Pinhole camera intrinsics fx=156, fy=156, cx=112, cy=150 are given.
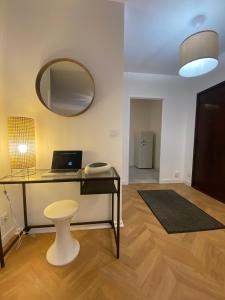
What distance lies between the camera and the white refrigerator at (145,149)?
5.47 meters

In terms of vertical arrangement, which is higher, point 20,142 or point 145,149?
point 20,142

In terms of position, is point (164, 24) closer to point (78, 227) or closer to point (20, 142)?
point (20, 142)

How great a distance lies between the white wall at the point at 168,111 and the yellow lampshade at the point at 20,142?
7.83ft

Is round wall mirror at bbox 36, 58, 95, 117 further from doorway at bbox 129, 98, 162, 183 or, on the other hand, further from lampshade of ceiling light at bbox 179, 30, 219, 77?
doorway at bbox 129, 98, 162, 183

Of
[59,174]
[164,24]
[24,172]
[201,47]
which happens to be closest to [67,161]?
[59,174]

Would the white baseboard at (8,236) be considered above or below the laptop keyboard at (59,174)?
below

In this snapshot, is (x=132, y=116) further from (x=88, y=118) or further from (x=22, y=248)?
(x=22, y=248)

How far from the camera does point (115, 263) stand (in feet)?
4.77

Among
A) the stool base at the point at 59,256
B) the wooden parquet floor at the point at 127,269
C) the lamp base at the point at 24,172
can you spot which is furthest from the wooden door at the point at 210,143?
the lamp base at the point at 24,172

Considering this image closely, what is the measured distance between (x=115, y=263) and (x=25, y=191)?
4.23 feet

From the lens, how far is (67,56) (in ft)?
5.79

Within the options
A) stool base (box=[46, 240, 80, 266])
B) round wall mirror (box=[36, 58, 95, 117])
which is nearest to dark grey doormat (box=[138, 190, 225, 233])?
stool base (box=[46, 240, 80, 266])

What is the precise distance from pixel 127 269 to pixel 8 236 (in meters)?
1.34

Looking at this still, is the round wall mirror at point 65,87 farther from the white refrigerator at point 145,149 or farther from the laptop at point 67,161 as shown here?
the white refrigerator at point 145,149
